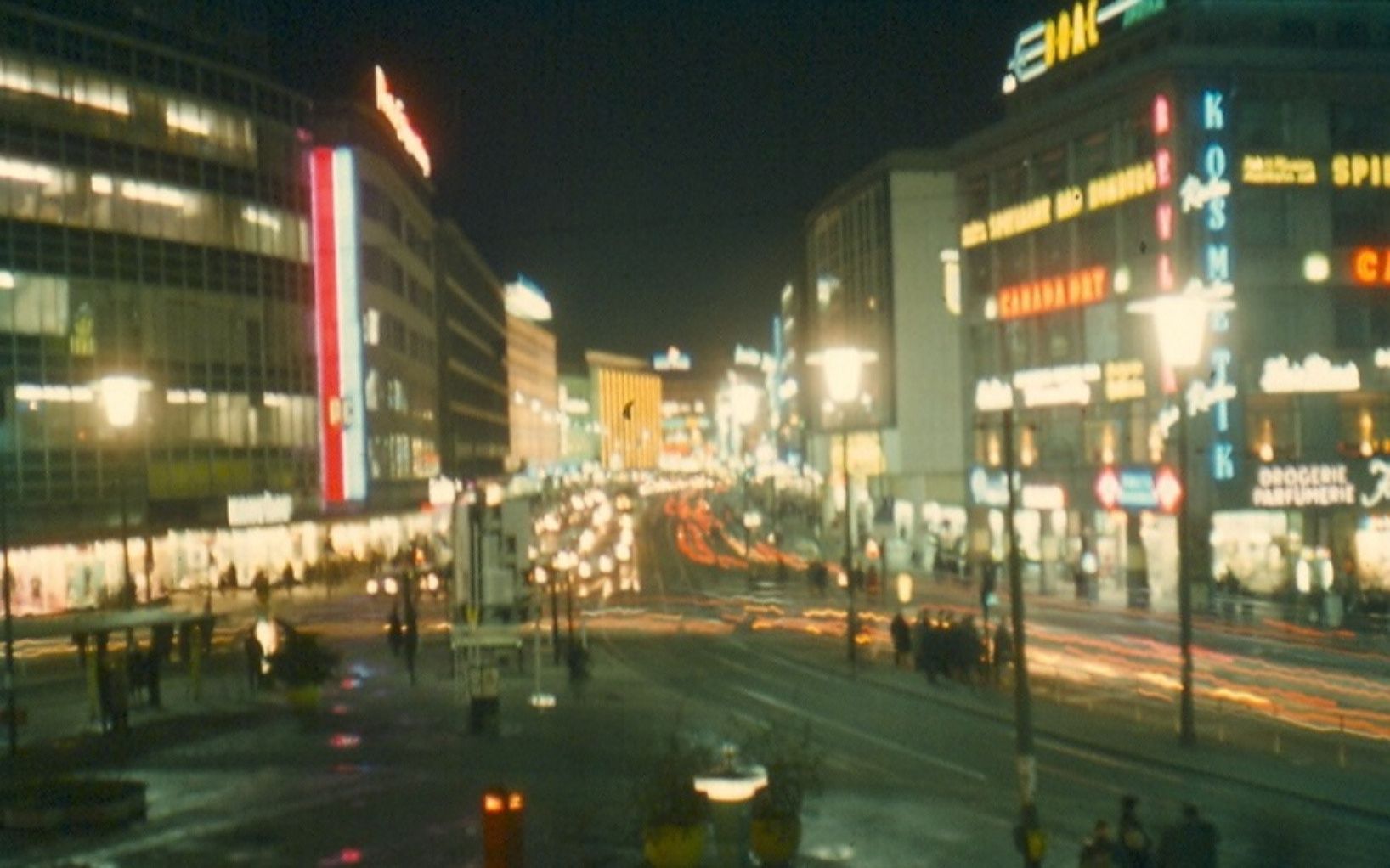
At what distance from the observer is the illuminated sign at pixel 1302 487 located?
66250mm

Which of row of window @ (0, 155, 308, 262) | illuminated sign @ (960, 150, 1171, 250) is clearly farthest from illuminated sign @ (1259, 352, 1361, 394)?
row of window @ (0, 155, 308, 262)

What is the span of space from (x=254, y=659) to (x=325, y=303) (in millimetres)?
50836

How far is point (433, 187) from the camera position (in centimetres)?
13162

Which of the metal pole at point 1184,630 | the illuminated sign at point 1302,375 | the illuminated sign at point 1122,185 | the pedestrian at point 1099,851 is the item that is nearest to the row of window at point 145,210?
the illuminated sign at point 1122,185

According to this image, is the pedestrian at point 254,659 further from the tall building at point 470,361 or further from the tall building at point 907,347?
the tall building at point 470,361

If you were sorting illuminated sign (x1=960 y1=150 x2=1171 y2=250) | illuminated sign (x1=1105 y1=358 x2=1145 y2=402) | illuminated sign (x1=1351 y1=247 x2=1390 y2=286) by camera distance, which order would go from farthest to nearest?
illuminated sign (x1=1105 y1=358 x2=1145 y2=402) → illuminated sign (x1=960 y1=150 x2=1171 y2=250) → illuminated sign (x1=1351 y1=247 x2=1390 y2=286)

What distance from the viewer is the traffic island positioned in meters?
23.0

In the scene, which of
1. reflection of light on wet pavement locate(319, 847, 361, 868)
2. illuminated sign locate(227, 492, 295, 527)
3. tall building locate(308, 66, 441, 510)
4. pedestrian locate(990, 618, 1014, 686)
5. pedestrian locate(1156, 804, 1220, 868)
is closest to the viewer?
pedestrian locate(1156, 804, 1220, 868)

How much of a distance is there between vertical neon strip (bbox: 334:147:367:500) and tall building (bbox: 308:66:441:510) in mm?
60

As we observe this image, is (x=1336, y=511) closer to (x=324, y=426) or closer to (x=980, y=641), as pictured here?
(x=980, y=641)

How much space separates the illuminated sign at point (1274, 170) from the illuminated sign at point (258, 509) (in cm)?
4469

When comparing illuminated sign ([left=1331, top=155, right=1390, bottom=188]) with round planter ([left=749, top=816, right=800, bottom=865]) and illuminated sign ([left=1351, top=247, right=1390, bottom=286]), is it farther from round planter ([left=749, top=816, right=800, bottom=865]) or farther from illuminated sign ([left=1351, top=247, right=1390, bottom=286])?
round planter ([left=749, top=816, right=800, bottom=865])

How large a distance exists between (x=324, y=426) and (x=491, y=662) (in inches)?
2294

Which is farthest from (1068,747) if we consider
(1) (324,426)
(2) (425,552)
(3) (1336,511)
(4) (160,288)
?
(2) (425,552)
